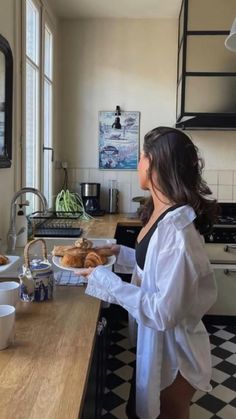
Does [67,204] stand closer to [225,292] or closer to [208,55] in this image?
[225,292]

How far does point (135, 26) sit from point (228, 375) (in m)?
2.99

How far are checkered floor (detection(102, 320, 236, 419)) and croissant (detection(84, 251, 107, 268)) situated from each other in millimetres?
1096

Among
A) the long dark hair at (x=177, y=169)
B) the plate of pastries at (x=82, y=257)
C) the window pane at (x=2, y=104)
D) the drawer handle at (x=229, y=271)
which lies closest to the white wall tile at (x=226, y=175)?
the drawer handle at (x=229, y=271)

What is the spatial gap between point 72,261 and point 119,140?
8.36 feet

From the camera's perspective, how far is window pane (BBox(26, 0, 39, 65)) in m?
2.93

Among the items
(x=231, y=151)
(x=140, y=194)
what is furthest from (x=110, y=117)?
(x=231, y=151)

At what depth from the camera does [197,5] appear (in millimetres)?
3350

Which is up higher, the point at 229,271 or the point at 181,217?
the point at 181,217

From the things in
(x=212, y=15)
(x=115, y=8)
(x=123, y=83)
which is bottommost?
(x=123, y=83)

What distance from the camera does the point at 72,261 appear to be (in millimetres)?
1516

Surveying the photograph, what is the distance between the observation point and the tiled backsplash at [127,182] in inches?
154

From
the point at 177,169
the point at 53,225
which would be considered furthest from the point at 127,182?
the point at 177,169

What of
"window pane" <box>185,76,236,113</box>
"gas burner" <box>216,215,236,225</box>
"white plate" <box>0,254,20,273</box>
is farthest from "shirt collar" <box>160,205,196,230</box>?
"window pane" <box>185,76,236,113</box>

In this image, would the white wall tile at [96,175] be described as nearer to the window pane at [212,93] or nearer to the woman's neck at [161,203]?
the window pane at [212,93]
